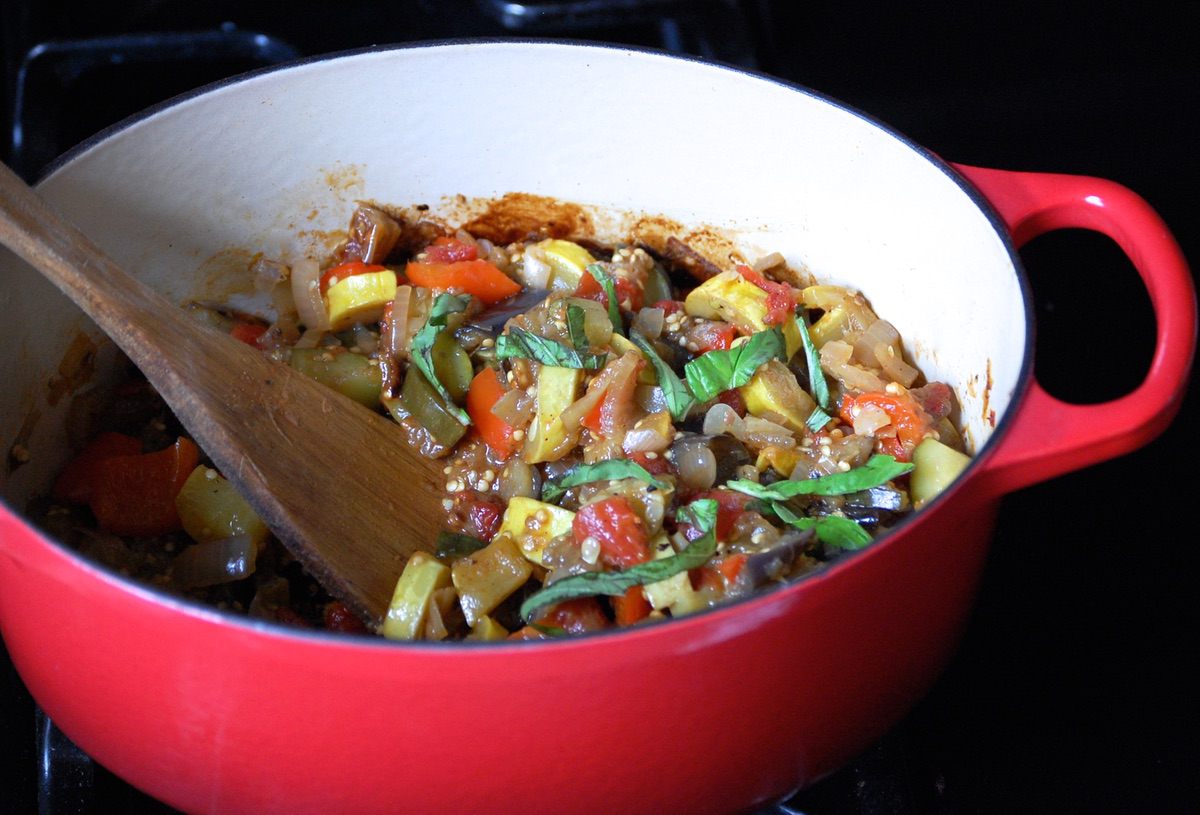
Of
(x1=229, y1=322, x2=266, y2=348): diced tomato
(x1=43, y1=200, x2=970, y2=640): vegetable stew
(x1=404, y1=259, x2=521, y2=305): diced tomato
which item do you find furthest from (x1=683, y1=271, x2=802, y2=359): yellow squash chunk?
(x1=229, y1=322, x2=266, y2=348): diced tomato

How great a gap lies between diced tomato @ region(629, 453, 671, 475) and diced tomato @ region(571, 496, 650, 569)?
0.50 ft

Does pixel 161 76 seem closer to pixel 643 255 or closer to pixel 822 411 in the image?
pixel 643 255

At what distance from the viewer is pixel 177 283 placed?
184cm

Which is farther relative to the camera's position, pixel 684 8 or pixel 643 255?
pixel 684 8

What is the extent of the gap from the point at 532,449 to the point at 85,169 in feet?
2.30

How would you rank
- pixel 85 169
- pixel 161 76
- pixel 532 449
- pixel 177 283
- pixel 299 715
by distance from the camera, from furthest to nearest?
1. pixel 161 76
2. pixel 177 283
3. pixel 532 449
4. pixel 85 169
5. pixel 299 715

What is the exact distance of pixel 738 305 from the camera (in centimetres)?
181

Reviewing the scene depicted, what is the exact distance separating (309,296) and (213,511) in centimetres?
42

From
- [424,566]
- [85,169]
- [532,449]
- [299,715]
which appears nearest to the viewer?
[299,715]

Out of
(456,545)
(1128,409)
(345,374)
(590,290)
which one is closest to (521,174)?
(590,290)

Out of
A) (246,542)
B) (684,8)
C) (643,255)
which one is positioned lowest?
(246,542)

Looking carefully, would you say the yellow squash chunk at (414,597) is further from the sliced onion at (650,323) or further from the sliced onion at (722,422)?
the sliced onion at (650,323)

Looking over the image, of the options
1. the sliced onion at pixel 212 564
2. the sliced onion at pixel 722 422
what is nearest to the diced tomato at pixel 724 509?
the sliced onion at pixel 722 422

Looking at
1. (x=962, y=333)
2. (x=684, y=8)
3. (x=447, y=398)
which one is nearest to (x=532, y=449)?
(x=447, y=398)
